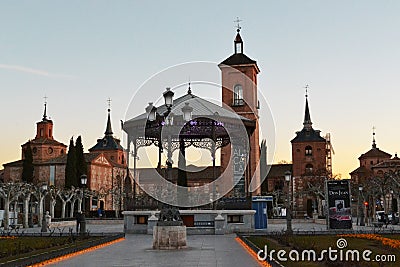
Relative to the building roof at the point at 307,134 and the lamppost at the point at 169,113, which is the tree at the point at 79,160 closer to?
the building roof at the point at 307,134

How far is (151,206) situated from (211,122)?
5806 millimetres

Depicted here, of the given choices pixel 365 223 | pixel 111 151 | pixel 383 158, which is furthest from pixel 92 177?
pixel 383 158

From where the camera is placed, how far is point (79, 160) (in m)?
69.8

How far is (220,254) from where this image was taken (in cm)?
1758

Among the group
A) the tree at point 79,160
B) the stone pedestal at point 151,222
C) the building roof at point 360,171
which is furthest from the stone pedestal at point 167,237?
the building roof at point 360,171

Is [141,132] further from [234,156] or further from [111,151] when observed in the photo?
[111,151]

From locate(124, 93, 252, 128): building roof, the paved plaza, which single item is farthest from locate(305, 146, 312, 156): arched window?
the paved plaza

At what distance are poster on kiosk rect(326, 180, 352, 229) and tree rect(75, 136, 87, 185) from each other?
1704 inches

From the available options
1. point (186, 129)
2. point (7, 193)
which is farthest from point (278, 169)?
point (186, 129)

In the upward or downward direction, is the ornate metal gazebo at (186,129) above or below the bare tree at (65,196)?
above

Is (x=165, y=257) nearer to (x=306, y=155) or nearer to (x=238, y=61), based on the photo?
(x=238, y=61)

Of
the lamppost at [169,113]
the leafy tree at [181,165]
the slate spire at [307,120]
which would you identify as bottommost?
the leafy tree at [181,165]

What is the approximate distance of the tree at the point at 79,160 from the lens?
68.5 meters

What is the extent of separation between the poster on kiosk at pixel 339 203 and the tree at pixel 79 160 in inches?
1704
